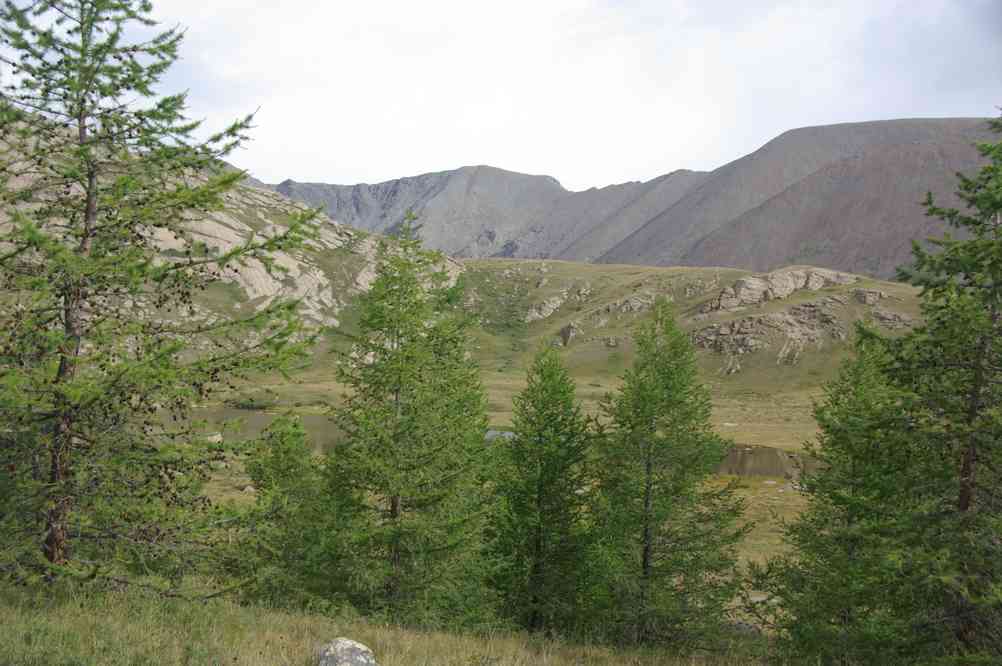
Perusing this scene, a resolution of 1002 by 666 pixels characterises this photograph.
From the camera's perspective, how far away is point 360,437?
43.2ft

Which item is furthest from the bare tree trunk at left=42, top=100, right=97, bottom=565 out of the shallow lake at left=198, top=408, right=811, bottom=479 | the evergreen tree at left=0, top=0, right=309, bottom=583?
the shallow lake at left=198, top=408, right=811, bottom=479

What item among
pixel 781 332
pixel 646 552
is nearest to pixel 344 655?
pixel 646 552

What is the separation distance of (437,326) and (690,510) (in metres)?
8.54

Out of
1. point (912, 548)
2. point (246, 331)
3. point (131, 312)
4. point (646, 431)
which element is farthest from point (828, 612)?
point (131, 312)

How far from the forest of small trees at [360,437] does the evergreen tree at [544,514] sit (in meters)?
1.31

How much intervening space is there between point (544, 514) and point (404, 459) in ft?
20.9

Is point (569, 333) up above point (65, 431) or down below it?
below

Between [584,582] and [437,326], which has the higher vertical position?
[437,326]

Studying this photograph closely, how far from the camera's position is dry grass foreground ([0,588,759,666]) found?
6500 millimetres

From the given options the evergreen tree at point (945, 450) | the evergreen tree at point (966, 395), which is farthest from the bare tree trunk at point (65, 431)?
the evergreen tree at point (966, 395)

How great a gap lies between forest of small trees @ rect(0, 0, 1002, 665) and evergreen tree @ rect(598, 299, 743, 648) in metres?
0.07

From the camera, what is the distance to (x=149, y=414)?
7910mm

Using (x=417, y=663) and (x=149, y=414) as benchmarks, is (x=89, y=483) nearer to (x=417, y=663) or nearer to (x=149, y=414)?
(x=149, y=414)

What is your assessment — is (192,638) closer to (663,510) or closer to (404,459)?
(404,459)
